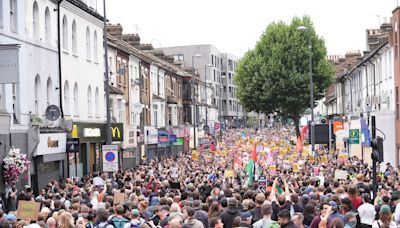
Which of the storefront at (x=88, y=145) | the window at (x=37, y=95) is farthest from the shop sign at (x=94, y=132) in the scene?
the window at (x=37, y=95)

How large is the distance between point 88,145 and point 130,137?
822 cm

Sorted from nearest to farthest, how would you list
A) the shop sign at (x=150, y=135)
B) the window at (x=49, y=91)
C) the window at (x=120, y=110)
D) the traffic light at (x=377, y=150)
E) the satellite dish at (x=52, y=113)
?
1. the traffic light at (x=377, y=150)
2. the satellite dish at (x=52, y=113)
3. the window at (x=49, y=91)
4. the window at (x=120, y=110)
5. the shop sign at (x=150, y=135)

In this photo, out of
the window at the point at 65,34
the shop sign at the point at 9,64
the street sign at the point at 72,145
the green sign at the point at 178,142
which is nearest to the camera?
the shop sign at the point at 9,64

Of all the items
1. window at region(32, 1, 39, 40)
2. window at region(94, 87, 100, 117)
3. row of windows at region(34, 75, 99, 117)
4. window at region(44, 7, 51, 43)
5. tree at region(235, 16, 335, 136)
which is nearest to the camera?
window at region(32, 1, 39, 40)

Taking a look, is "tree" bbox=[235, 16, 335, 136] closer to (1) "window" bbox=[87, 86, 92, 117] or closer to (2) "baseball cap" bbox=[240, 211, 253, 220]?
(1) "window" bbox=[87, 86, 92, 117]

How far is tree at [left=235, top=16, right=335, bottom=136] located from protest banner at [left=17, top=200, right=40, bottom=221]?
53.5 meters

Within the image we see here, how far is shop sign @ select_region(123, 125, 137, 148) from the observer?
45.2 m

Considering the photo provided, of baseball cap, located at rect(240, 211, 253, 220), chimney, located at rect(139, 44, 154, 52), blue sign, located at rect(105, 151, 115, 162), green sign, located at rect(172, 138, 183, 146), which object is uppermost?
chimney, located at rect(139, 44, 154, 52)

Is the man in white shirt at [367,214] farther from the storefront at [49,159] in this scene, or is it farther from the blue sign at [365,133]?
the blue sign at [365,133]

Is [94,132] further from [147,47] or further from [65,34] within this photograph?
[147,47]

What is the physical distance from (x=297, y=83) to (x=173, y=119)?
34.6ft

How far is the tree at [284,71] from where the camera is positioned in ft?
224

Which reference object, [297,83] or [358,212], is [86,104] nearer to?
[358,212]

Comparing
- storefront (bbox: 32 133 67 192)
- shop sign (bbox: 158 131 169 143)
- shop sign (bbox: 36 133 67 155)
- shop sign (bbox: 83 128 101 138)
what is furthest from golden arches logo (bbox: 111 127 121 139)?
shop sign (bbox: 158 131 169 143)
